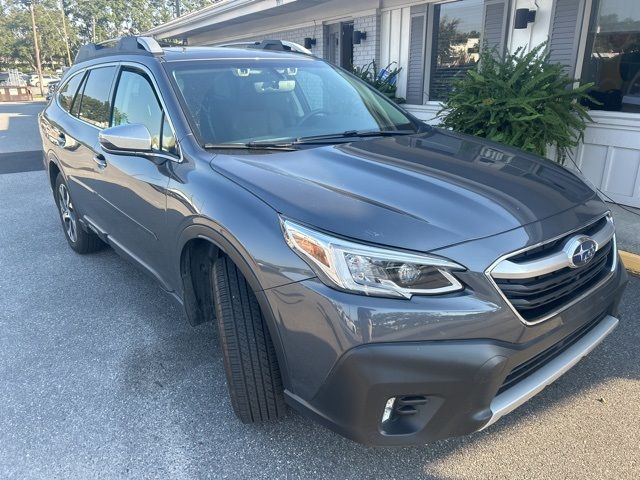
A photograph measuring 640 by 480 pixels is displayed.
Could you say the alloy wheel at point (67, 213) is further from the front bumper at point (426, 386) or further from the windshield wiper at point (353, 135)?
the front bumper at point (426, 386)

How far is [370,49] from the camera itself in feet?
29.5

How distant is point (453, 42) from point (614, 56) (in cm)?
251

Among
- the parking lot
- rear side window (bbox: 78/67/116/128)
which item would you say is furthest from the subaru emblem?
rear side window (bbox: 78/67/116/128)

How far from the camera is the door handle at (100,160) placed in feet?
11.2

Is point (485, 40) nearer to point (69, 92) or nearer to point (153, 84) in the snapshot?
point (69, 92)

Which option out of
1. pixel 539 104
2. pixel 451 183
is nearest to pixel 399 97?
pixel 539 104

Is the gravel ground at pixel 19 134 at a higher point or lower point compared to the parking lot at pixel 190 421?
lower

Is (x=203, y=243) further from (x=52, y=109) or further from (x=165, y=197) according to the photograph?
(x=52, y=109)

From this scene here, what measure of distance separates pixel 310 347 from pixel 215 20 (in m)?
12.8

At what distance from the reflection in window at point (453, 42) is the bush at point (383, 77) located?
2.19 feet

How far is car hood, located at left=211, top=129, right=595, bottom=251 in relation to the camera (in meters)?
1.88

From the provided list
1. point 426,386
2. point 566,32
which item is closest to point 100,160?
point 426,386

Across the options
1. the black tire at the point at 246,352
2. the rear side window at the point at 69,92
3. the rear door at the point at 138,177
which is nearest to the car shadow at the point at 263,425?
the black tire at the point at 246,352

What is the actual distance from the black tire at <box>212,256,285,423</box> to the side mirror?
2.76 feet
